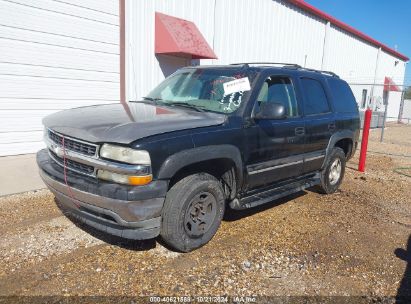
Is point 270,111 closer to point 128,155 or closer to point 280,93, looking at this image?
point 280,93

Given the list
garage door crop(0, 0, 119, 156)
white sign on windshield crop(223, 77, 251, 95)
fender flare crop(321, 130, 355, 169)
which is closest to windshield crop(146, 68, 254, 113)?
white sign on windshield crop(223, 77, 251, 95)

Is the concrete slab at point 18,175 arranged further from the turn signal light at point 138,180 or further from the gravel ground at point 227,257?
the turn signal light at point 138,180

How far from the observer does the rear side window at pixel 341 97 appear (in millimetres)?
5876

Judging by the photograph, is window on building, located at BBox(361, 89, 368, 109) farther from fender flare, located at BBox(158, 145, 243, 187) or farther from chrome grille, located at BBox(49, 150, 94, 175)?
chrome grille, located at BBox(49, 150, 94, 175)

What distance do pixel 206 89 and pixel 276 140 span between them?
1.04 metres

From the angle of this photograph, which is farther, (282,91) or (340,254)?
(282,91)

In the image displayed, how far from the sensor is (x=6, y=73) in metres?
7.18

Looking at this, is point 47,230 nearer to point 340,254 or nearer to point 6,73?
point 340,254

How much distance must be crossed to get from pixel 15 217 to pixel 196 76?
2867 millimetres

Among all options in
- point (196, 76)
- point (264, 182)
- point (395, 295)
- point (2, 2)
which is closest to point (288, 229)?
point (264, 182)

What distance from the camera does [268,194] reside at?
452 centimetres

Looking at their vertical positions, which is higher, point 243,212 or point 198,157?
point 198,157

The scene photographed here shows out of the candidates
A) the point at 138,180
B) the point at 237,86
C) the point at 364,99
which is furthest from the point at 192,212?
the point at 364,99

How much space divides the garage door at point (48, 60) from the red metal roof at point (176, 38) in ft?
3.87
